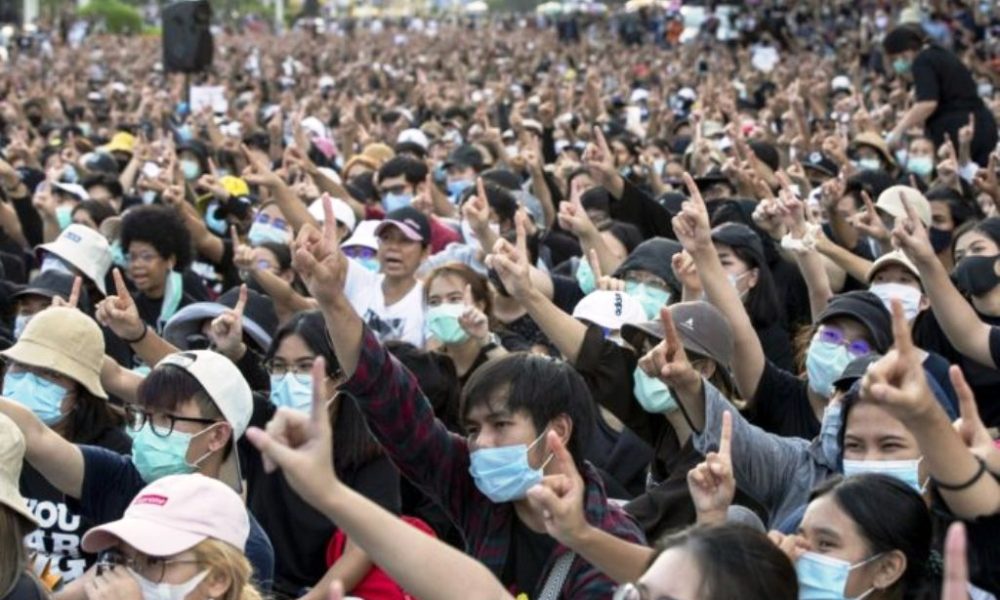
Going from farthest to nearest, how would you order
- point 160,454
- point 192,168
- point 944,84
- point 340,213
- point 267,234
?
1. point 192,168
2. point 944,84
3. point 340,213
4. point 267,234
5. point 160,454

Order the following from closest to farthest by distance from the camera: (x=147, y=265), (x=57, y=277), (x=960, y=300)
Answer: (x=960, y=300) → (x=57, y=277) → (x=147, y=265)

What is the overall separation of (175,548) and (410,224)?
447 centimetres

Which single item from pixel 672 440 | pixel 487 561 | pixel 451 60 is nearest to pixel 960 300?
pixel 672 440

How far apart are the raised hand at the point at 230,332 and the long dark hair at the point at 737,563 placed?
10.6 feet

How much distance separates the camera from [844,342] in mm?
5539

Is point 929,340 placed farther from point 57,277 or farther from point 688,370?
point 57,277

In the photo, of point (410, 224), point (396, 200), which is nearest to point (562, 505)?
point (410, 224)

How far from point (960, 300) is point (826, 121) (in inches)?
398

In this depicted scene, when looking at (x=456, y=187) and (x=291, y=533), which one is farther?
(x=456, y=187)

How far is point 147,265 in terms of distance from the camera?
833 cm

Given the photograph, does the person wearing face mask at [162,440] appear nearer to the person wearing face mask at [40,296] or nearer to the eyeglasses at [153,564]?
the eyeglasses at [153,564]

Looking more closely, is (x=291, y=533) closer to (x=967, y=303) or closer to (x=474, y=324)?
(x=474, y=324)

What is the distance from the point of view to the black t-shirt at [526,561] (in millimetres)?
4215

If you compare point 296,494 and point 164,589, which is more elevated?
point 164,589
